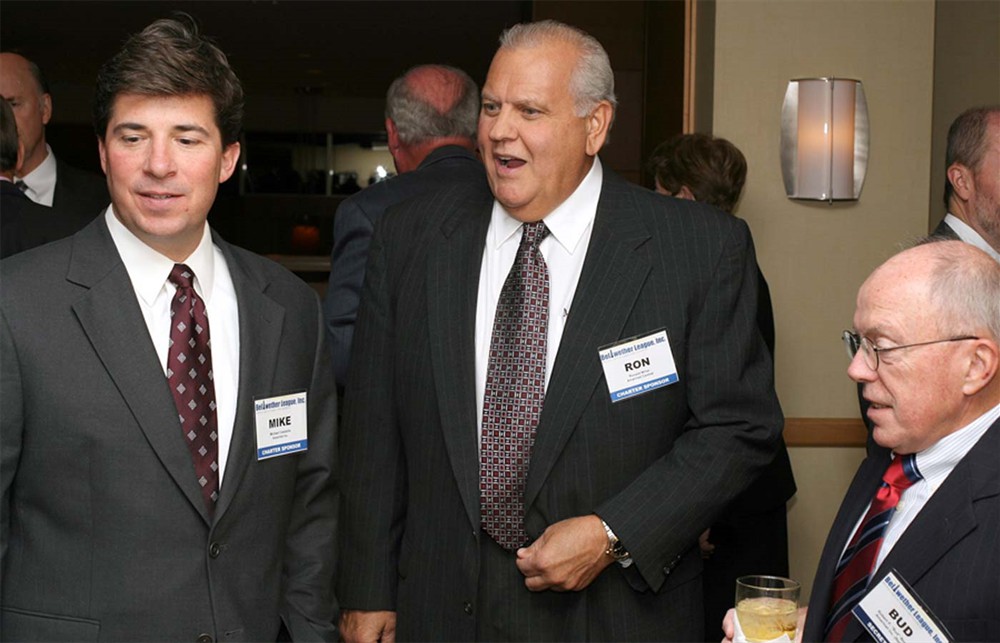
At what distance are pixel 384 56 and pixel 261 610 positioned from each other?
934 centimetres

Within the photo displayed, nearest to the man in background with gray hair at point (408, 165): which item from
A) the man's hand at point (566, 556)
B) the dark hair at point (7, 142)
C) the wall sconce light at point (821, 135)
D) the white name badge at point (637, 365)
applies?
the dark hair at point (7, 142)

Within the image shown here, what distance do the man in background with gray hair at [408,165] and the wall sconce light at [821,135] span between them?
1428 mm

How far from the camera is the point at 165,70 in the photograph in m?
1.91

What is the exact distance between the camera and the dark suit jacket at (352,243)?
3.20 m

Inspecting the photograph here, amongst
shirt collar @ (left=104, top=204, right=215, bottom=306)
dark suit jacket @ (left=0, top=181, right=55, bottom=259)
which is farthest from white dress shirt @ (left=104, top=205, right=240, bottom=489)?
dark suit jacket @ (left=0, top=181, right=55, bottom=259)

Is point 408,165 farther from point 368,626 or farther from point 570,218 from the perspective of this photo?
point 368,626

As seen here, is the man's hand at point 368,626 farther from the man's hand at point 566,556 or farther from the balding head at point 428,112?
the balding head at point 428,112

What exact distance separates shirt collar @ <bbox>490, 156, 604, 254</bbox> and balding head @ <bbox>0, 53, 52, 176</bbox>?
261cm

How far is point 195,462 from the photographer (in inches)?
75.3

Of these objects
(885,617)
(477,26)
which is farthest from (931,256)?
(477,26)

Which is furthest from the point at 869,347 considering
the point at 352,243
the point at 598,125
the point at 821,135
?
the point at 821,135

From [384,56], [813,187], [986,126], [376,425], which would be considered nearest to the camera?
[376,425]

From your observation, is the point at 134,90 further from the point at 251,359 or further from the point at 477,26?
the point at 477,26

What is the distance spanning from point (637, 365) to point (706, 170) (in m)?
1.65
